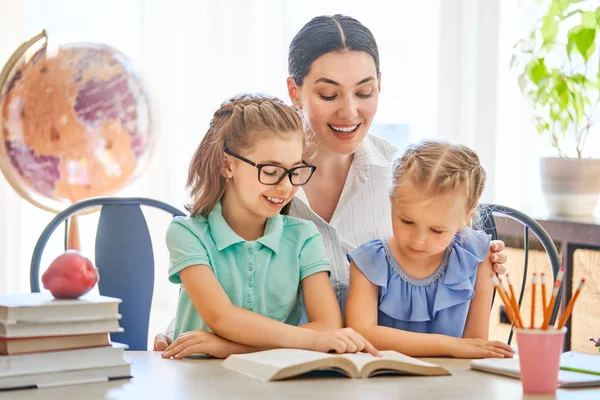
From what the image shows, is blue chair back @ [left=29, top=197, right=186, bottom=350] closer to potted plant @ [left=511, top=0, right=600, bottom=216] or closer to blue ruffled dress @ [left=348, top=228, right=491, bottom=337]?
blue ruffled dress @ [left=348, top=228, right=491, bottom=337]

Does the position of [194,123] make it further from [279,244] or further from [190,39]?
[279,244]

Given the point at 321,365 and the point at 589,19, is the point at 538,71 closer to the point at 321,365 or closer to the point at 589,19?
the point at 589,19

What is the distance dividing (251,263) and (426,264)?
0.36 metres

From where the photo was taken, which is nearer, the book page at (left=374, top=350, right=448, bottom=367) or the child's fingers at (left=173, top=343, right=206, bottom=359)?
the book page at (left=374, top=350, right=448, bottom=367)

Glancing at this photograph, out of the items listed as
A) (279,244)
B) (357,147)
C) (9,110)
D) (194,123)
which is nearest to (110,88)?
(9,110)

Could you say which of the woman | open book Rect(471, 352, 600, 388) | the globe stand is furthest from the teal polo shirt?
the globe stand

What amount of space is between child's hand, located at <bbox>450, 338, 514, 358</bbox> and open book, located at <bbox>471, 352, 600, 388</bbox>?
0.12 metres

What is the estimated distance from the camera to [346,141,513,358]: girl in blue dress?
1.65m

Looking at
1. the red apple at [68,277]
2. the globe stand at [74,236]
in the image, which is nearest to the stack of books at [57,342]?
the red apple at [68,277]

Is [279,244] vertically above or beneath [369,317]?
above

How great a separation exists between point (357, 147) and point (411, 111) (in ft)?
6.18

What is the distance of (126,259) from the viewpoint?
2.04 meters

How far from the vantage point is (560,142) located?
3.53m

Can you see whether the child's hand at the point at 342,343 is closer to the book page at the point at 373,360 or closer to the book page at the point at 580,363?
the book page at the point at 373,360
